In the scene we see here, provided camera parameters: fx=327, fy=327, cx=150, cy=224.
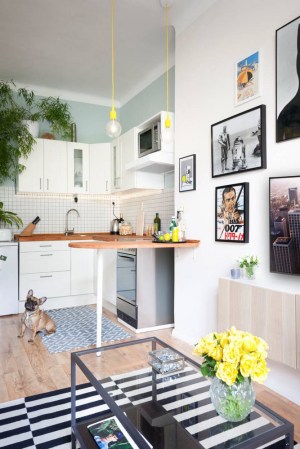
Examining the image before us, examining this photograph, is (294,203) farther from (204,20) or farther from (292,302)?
(204,20)

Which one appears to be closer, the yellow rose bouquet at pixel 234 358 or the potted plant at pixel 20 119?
the yellow rose bouquet at pixel 234 358

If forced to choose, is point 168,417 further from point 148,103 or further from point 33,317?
point 148,103

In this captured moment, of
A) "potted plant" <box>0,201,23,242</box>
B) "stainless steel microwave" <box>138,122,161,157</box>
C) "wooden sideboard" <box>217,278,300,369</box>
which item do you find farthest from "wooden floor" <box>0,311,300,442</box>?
"stainless steel microwave" <box>138,122,161,157</box>

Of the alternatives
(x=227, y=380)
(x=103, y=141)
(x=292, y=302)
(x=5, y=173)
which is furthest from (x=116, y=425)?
(x=103, y=141)

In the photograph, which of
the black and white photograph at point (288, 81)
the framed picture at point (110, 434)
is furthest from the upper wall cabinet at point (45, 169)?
the framed picture at point (110, 434)

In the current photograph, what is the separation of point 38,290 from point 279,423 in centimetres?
349

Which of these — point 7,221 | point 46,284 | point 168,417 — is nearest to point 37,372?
point 168,417

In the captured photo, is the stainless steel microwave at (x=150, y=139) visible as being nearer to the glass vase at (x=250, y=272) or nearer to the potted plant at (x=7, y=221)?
the glass vase at (x=250, y=272)

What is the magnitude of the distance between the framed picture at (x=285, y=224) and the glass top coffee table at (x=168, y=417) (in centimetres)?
90

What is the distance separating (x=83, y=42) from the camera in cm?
350

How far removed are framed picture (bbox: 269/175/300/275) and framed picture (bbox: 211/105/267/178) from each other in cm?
26

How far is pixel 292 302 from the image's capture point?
182cm

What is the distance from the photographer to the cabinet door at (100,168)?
15.4 feet

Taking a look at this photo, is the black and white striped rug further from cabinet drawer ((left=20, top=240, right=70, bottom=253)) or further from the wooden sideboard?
cabinet drawer ((left=20, top=240, right=70, bottom=253))
